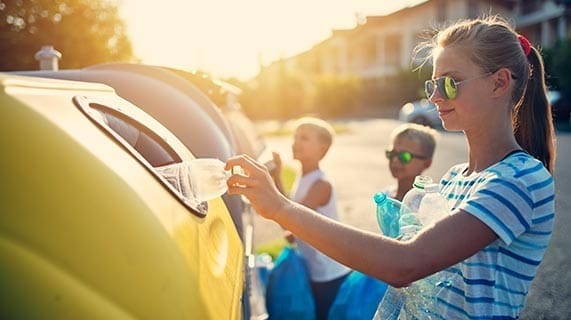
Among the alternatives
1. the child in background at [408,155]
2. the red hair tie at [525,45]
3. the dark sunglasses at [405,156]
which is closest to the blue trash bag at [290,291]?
the child in background at [408,155]

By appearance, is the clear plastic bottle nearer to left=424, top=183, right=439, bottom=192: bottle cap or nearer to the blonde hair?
left=424, top=183, right=439, bottom=192: bottle cap

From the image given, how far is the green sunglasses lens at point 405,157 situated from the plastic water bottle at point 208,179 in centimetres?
207

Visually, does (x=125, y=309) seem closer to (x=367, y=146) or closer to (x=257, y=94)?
(x=367, y=146)

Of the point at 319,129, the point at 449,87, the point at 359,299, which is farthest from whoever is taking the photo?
the point at 319,129

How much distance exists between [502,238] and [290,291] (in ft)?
7.81

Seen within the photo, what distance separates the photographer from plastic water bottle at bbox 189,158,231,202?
1.82m

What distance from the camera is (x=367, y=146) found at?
717 inches

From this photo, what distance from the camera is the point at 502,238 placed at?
155 centimetres

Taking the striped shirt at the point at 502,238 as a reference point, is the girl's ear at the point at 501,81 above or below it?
above

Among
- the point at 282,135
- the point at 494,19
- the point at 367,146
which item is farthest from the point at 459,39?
the point at 282,135

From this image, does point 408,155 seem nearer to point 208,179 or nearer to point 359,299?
point 359,299

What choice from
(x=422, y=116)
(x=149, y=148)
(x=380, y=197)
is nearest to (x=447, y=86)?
(x=380, y=197)

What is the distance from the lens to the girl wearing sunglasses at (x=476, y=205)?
1550 millimetres

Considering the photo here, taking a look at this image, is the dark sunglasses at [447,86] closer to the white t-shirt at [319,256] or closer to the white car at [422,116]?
the white t-shirt at [319,256]
